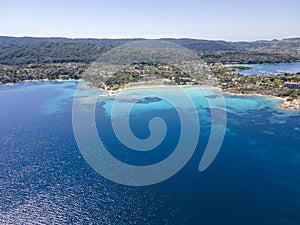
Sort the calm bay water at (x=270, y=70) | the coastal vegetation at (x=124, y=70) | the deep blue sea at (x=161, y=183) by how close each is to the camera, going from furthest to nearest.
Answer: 1. the calm bay water at (x=270, y=70)
2. the coastal vegetation at (x=124, y=70)
3. the deep blue sea at (x=161, y=183)

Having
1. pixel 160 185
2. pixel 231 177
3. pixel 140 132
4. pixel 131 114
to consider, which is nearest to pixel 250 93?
pixel 131 114

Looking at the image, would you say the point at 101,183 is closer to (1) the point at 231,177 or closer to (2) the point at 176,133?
(1) the point at 231,177

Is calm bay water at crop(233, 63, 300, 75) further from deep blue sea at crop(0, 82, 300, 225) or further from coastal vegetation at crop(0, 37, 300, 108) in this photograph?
deep blue sea at crop(0, 82, 300, 225)

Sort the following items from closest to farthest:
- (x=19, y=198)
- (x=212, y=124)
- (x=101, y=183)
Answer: (x=19, y=198) → (x=101, y=183) → (x=212, y=124)

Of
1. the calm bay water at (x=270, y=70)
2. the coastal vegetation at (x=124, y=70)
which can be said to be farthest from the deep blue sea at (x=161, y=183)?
the calm bay water at (x=270, y=70)

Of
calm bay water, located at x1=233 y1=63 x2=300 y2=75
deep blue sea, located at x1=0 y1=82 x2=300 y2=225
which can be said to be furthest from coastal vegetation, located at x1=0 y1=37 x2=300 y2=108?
deep blue sea, located at x1=0 y1=82 x2=300 y2=225

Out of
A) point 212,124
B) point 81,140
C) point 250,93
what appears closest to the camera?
point 81,140

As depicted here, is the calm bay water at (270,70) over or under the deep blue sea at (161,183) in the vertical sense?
over

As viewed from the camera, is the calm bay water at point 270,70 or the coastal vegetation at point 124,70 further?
the calm bay water at point 270,70

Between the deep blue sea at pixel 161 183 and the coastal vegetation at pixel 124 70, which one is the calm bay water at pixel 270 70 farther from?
the deep blue sea at pixel 161 183
